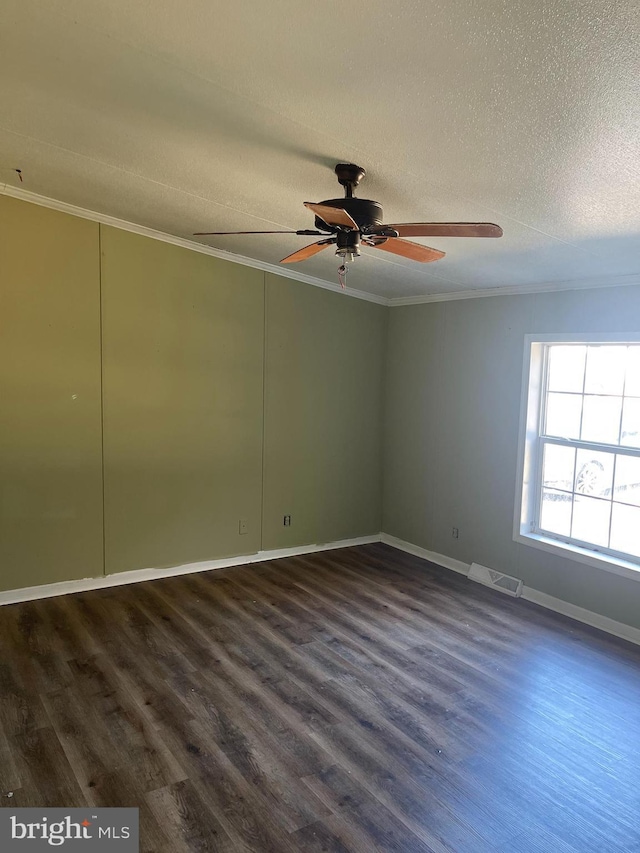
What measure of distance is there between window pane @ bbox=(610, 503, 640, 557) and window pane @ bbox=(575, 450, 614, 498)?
0.46 ft

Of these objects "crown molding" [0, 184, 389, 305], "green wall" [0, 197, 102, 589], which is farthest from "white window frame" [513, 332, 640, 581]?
"green wall" [0, 197, 102, 589]

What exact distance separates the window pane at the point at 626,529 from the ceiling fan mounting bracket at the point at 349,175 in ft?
9.30

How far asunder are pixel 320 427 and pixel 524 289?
2111 millimetres

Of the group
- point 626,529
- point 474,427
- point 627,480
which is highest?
point 474,427

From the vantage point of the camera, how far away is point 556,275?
12.4 ft

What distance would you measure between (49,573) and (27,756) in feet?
5.89

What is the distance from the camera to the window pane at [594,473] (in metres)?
3.79

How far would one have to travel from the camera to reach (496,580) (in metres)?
4.43

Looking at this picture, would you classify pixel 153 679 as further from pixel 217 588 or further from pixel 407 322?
pixel 407 322

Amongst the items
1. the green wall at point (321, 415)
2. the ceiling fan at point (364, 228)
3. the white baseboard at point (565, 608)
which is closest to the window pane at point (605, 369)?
the white baseboard at point (565, 608)

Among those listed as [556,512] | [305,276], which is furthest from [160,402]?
[556,512]

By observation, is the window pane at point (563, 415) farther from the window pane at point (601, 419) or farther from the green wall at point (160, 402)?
the green wall at point (160, 402)

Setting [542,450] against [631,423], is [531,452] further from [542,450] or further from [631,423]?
[631,423]

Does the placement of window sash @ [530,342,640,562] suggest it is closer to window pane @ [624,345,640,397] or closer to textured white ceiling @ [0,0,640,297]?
window pane @ [624,345,640,397]
